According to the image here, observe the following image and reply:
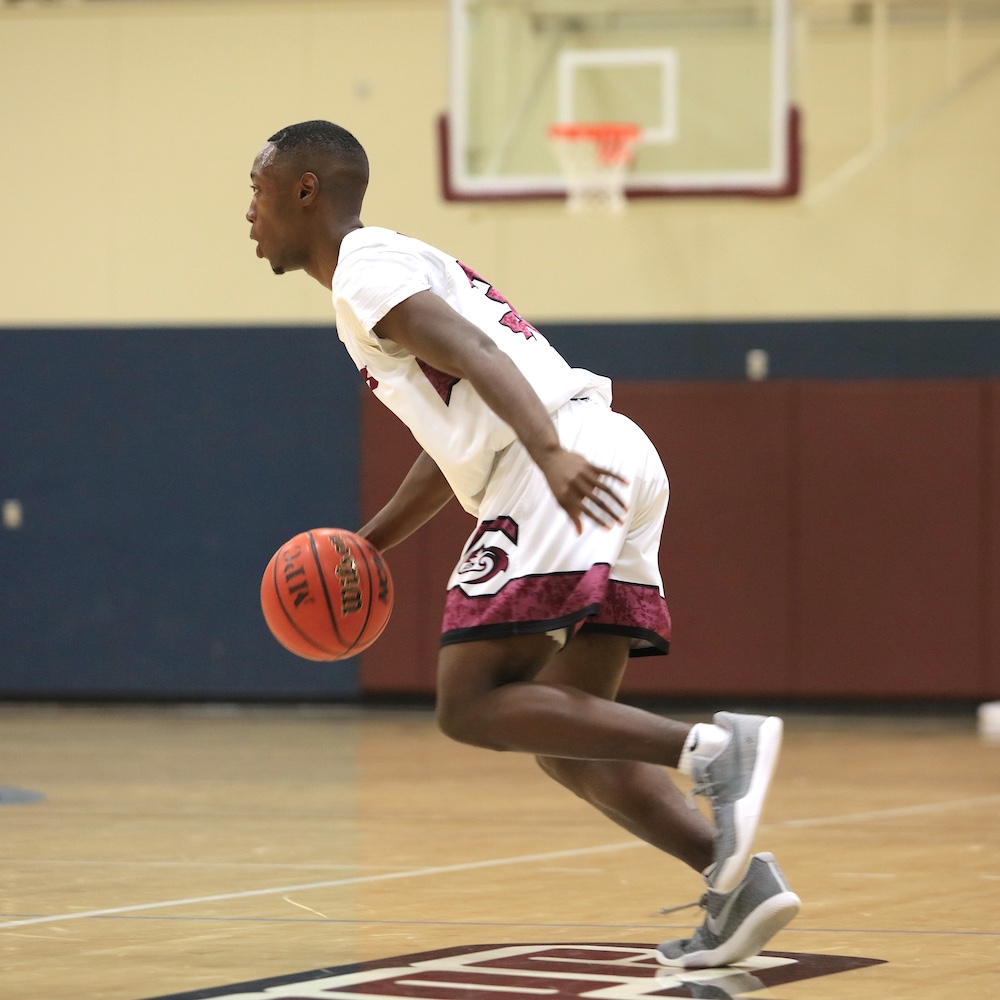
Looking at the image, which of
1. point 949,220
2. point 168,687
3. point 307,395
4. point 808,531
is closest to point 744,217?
point 949,220

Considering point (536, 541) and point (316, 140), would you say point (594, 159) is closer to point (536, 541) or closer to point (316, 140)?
point (316, 140)

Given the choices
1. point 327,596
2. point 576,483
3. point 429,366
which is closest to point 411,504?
point 327,596

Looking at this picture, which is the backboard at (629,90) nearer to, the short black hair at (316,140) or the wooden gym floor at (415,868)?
the wooden gym floor at (415,868)

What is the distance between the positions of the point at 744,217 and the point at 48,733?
224 inches

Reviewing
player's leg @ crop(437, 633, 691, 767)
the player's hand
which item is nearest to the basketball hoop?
player's leg @ crop(437, 633, 691, 767)

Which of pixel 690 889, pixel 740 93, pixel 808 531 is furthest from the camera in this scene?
pixel 808 531

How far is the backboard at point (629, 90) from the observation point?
395 inches

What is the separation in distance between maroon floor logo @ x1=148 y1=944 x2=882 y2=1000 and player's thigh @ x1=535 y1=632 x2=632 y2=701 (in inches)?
22.3

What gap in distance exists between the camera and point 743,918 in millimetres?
3613

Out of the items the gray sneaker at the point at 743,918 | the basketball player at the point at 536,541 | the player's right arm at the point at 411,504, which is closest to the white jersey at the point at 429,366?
the basketball player at the point at 536,541

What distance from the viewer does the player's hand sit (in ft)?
10.9

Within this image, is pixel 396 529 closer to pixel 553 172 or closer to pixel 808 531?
pixel 553 172

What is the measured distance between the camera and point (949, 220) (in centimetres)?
1214

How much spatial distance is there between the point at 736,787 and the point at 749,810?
0.06 m
